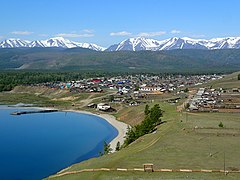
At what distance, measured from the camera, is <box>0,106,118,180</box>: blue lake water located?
131ft

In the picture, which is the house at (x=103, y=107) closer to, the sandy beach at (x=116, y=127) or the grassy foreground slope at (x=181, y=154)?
the sandy beach at (x=116, y=127)

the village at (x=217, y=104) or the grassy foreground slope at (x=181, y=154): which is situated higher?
the grassy foreground slope at (x=181, y=154)

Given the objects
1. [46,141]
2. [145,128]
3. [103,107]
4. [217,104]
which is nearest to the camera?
[145,128]

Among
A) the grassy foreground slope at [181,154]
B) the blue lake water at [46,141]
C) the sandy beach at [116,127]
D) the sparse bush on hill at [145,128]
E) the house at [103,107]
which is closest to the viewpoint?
the grassy foreground slope at [181,154]

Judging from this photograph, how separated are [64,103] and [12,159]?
57730mm

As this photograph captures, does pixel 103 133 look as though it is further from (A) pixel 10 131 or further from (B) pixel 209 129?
(B) pixel 209 129

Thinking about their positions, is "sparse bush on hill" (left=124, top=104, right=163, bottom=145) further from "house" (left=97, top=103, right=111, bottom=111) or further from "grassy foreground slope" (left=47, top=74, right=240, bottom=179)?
"house" (left=97, top=103, right=111, bottom=111)

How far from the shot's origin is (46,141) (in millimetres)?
54375

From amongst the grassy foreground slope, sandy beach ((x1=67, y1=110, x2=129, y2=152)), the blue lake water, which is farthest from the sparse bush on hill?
the blue lake water

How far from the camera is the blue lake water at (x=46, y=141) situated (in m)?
39.8

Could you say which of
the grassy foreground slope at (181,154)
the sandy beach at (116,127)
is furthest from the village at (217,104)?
the grassy foreground slope at (181,154)

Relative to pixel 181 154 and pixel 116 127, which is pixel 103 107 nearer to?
pixel 116 127

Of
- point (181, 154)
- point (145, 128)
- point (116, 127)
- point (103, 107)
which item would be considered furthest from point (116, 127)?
point (181, 154)

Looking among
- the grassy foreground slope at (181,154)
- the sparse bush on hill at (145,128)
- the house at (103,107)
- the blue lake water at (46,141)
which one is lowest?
the blue lake water at (46,141)
